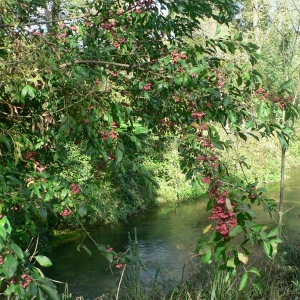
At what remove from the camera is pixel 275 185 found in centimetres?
1596

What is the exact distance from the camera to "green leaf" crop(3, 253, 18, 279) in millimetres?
1739

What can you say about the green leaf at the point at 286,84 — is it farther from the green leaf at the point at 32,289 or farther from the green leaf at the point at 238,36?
the green leaf at the point at 32,289

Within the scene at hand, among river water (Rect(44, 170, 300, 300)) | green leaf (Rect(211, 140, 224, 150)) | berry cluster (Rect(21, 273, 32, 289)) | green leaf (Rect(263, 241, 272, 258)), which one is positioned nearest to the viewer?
green leaf (Rect(263, 241, 272, 258))

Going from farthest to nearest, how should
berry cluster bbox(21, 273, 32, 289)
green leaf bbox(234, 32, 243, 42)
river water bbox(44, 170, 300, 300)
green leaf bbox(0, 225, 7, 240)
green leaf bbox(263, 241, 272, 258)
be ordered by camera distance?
river water bbox(44, 170, 300, 300) → green leaf bbox(234, 32, 243, 42) → berry cluster bbox(21, 273, 32, 289) → green leaf bbox(263, 241, 272, 258) → green leaf bbox(0, 225, 7, 240)

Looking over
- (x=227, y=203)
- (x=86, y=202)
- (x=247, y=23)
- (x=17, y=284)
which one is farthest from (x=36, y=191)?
(x=247, y=23)

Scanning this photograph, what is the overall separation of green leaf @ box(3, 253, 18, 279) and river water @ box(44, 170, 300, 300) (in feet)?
13.7

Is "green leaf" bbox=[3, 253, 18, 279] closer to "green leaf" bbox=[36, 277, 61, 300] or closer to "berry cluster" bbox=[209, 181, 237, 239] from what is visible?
"green leaf" bbox=[36, 277, 61, 300]

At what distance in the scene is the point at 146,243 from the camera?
920 centimetres

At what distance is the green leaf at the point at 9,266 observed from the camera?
1.74 meters

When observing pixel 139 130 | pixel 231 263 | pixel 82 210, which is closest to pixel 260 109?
pixel 139 130

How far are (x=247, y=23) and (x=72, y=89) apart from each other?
2034 cm

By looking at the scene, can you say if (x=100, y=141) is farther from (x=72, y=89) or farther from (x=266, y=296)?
(x=266, y=296)

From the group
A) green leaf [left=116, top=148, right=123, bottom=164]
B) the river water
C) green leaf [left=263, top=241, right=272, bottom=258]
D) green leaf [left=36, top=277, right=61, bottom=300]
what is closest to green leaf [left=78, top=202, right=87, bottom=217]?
green leaf [left=116, top=148, right=123, bottom=164]

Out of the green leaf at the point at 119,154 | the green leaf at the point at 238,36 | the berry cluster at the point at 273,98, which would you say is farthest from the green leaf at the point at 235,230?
the green leaf at the point at 238,36
